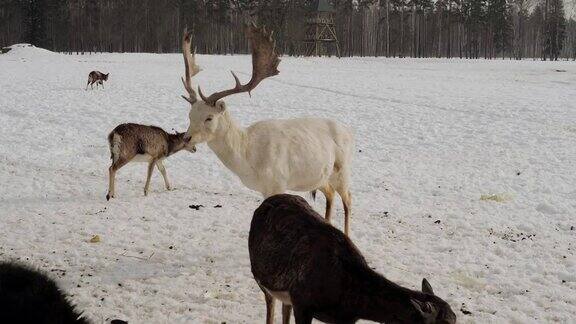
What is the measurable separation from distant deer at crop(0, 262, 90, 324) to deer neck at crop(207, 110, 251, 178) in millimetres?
3590

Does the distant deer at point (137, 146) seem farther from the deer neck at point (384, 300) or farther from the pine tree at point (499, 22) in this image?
the pine tree at point (499, 22)

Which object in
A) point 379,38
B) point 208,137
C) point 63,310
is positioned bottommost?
point 63,310

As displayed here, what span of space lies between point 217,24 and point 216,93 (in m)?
71.5

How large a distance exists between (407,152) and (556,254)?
679 cm

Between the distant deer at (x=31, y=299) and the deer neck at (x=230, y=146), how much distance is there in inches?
141

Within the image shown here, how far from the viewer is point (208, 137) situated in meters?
6.48

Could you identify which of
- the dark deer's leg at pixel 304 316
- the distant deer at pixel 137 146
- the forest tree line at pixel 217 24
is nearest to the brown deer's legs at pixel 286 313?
the dark deer's leg at pixel 304 316

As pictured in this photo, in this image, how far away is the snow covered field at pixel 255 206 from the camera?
5.51 meters

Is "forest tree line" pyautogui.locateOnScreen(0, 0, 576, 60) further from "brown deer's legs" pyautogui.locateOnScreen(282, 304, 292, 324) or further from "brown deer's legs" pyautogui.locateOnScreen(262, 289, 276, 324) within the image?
"brown deer's legs" pyautogui.locateOnScreen(282, 304, 292, 324)

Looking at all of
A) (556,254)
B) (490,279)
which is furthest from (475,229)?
(490,279)

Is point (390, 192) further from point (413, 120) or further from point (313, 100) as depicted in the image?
point (313, 100)

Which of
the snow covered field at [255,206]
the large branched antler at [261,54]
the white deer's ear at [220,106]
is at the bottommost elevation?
the snow covered field at [255,206]

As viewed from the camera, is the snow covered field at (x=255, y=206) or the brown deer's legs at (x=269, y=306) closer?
the brown deer's legs at (x=269, y=306)

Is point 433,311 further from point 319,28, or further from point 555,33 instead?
point 555,33
